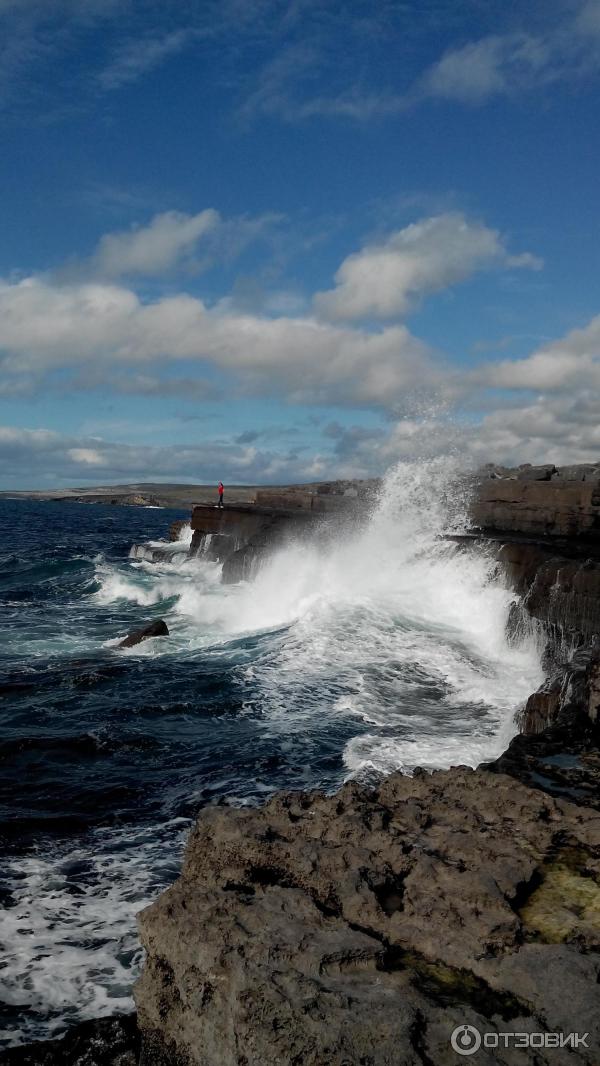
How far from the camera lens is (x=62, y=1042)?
3.57m

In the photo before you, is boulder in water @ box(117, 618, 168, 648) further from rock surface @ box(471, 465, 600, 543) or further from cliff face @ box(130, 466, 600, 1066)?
rock surface @ box(471, 465, 600, 543)

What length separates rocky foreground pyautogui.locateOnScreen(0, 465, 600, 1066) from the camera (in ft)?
9.33

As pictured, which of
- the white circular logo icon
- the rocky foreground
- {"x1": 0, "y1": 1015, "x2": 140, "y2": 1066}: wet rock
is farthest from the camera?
{"x1": 0, "y1": 1015, "x2": 140, "y2": 1066}: wet rock

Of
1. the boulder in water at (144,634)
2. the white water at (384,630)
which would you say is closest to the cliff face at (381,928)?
the white water at (384,630)

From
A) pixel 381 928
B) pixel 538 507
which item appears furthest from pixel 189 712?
pixel 538 507

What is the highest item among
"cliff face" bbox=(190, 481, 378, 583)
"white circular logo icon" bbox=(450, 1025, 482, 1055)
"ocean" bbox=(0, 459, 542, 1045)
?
"cliff face" bbox=(190, 481, 378, 583)

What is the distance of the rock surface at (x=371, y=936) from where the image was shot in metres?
2.86

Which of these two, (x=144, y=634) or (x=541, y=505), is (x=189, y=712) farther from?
(x=541, y=505)

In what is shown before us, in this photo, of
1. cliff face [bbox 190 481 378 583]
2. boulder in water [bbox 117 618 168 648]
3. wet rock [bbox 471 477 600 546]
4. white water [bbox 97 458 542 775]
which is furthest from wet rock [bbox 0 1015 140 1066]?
cliff face [bbox 190 481 378 583]

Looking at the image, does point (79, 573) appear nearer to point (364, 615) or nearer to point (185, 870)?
point (364, 615)

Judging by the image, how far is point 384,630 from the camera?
14.9 metres

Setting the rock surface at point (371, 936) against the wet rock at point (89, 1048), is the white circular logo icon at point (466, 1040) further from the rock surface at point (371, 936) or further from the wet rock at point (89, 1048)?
the wet rock at point (89, 1048)

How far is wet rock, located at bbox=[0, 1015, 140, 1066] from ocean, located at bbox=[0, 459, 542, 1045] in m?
0.21

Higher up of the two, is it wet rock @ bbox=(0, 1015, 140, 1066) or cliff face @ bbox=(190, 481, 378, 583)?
cliff face @ bbox=(190, 481, 378, 583)
